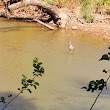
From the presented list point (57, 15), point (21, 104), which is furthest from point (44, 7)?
point (21, 104)

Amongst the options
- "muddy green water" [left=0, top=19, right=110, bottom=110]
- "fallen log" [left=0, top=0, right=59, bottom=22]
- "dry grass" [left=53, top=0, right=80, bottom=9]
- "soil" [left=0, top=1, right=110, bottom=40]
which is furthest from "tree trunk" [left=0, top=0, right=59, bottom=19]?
"dry grass" [left=53, top=0, right=80, bottom=9]

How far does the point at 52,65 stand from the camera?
9062 millimetres

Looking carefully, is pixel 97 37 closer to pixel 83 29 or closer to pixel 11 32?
pixel 83 29

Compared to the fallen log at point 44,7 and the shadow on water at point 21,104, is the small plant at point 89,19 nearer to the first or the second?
the fallen log at point 44,7

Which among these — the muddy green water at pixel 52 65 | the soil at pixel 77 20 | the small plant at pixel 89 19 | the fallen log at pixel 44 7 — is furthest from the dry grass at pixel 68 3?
the muddy green water at pixel 52 65

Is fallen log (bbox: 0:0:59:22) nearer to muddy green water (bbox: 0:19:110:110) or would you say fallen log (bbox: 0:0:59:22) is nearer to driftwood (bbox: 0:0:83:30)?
driftwood (bbox: 0:0:83:30)

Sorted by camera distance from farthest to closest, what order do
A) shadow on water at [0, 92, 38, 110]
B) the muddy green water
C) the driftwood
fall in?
1. the driftwood
2. the muddy green water
3. shadow on water at [0, 92, 38, 110]

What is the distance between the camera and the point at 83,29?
45.2 ft

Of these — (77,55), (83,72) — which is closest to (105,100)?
(83,72)

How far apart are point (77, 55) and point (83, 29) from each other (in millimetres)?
3815

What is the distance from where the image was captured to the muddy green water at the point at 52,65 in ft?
22.2

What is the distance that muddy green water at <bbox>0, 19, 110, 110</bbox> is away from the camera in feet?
22.2

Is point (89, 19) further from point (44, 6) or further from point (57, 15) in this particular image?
point (44, 6)

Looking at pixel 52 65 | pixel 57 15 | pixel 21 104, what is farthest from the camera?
pixel 57 15
